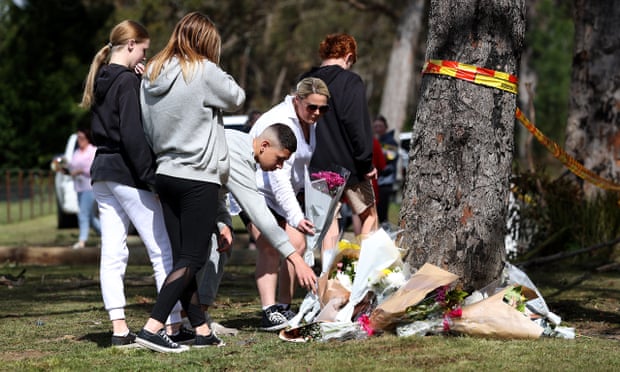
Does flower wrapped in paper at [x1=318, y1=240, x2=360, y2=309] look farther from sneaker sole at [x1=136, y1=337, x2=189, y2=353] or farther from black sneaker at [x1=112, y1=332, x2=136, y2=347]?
black sneaker at [x1=112, y1=332, x2=136, y2=347]

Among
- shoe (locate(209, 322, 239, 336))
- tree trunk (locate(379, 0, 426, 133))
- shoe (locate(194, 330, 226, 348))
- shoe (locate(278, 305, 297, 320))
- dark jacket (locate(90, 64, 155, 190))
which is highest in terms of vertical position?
tree trunk (locate(379, 0, 426, 133))

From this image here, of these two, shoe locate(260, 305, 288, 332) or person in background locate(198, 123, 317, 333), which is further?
shoe locate(260, 305, 288, 332)

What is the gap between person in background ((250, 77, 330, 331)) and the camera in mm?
7367

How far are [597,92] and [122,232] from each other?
26.3 ft

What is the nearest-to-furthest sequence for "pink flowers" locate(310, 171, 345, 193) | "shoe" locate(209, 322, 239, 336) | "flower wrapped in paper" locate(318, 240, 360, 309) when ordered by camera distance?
"flower wrapped in paper" locate(318, 240, 360, 309) < "shoe" locate(209, 322, 239, 336) < "pink flowers" locate(310, 171, 345, 193)

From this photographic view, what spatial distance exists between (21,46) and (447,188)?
Answer: 113ft

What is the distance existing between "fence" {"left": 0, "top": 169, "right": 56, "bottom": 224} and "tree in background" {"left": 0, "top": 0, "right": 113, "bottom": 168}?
12.5 meters

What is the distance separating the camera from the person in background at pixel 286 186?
290 inches

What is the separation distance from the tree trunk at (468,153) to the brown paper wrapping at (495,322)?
0.57 m

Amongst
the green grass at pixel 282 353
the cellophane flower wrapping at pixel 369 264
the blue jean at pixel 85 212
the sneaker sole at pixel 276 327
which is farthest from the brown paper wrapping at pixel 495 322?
the blue jean at pixel 85 212

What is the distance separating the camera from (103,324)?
25.9ft

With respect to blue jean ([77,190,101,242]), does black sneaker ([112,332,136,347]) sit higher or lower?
lower

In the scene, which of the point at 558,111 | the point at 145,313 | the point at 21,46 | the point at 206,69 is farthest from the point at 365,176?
the point at 558,111

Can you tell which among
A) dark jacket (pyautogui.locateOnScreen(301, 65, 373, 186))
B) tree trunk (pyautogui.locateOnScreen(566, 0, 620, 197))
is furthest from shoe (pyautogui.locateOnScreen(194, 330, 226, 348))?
tree trunk (pyautogui.locateOnScreen(566, 0, 620, 197))
